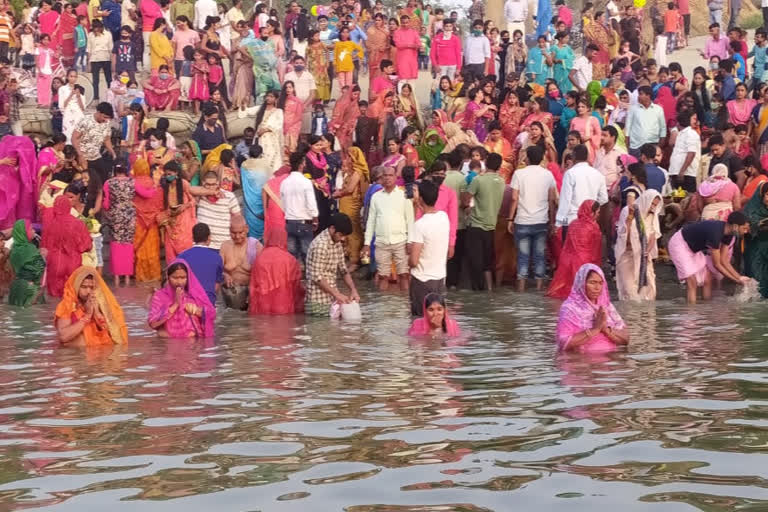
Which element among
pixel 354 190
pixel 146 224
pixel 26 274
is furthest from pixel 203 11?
pixel 26 274

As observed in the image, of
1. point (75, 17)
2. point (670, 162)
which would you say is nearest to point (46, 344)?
point (670, 162)

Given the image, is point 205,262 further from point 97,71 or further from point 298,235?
point 97,71

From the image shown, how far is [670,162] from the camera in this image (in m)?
17.6

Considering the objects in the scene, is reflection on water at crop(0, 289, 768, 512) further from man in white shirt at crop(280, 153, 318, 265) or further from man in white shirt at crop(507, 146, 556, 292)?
man in white shirt at crop(280, 153, 318, 265)

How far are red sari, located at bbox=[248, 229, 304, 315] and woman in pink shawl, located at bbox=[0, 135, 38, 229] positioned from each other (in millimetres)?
4964

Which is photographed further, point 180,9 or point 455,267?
point 180,9

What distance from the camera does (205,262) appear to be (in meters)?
13.4

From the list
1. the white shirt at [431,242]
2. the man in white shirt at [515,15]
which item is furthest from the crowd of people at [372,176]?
the man in white shirt at [515,15]

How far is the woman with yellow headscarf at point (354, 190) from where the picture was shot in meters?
17.7

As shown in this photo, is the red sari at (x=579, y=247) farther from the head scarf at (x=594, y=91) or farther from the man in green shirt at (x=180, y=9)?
the man in green shirt at (x=180, y=9)

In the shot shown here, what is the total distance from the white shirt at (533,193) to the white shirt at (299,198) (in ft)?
7.31

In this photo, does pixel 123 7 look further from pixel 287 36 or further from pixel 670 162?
pixel 670 162

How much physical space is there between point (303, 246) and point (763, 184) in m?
5.01

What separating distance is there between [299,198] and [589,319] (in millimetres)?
5693
